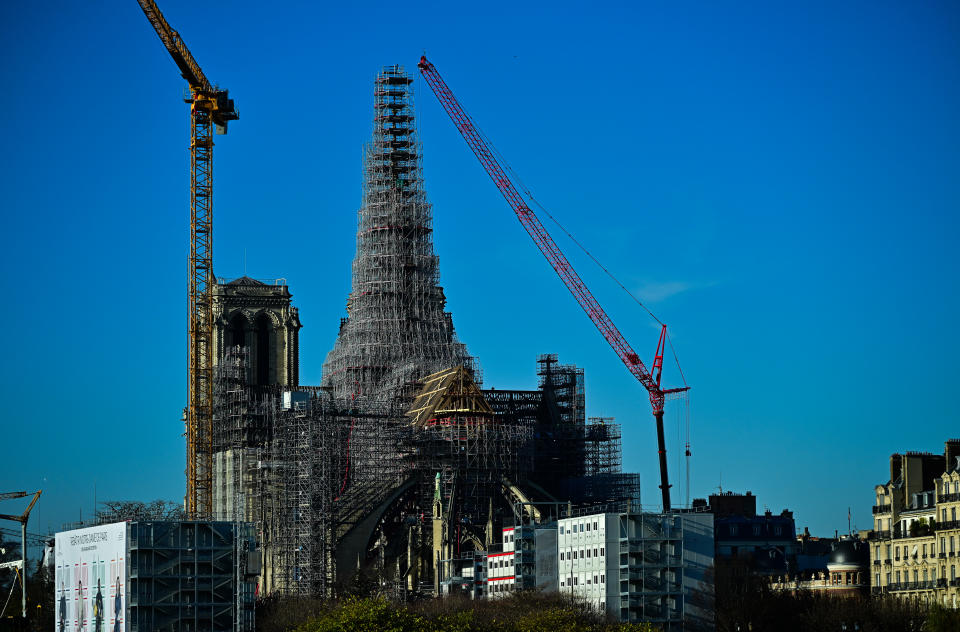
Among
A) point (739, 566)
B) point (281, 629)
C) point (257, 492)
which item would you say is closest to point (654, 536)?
point (739, 566)

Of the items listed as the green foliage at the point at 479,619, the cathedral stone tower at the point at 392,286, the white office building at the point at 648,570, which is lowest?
the green foliage at the point at 479,619

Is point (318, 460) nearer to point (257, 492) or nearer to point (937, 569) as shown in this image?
point (257, 492)

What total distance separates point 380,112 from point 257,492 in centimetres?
4643

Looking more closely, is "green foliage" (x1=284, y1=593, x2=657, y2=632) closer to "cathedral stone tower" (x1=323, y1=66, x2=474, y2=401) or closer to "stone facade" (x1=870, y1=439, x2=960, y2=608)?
"stone facade" (x1=870, y1=439, x2=960, y2=608)

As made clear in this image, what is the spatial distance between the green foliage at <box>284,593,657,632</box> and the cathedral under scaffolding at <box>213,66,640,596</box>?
26.6 m

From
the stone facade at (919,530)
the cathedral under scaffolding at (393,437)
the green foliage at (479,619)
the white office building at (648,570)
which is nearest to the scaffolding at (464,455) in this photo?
the cathedral under scaffolding at (393,437)

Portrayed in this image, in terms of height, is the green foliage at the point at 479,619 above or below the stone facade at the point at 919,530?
below

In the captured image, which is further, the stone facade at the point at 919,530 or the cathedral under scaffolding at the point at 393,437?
the cathedral under scaffolding at the point at 393,437

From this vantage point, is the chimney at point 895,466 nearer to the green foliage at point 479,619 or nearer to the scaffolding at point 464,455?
the green foliage at point 479,619

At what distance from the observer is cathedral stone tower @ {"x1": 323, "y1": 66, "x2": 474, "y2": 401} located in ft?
608

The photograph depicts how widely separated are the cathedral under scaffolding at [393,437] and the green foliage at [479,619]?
26573mm

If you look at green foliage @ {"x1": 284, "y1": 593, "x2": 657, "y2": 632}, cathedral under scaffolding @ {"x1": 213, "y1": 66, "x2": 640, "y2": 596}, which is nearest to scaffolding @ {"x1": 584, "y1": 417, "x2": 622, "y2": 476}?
cathedral under scaffolding @ {"x1": 213, "y1": 66, "x2": 640, "y2": 596}

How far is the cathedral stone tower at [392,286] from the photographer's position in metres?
185

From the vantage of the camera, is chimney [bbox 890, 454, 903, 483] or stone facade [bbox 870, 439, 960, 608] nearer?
stone facade [bbox 870, 439, 960, 608]
